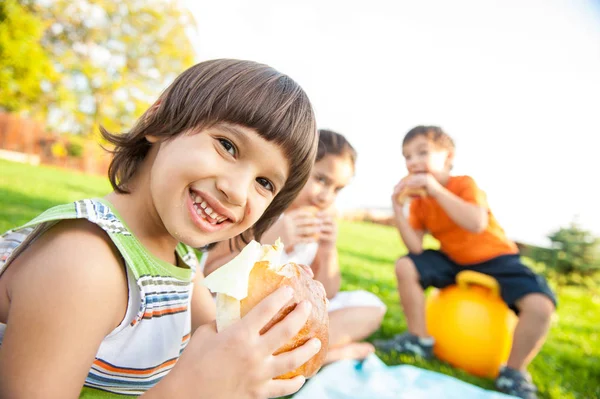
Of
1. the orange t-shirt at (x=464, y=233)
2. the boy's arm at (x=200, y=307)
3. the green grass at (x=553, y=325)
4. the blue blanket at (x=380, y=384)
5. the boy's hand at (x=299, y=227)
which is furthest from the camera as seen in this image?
the orange t-shirt at (x=464, y=233)

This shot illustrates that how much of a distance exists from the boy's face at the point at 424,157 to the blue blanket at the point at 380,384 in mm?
1939

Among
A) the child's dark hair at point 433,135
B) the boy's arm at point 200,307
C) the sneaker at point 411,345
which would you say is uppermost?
the child's dark hair at point 433,135

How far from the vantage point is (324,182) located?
3.50 m

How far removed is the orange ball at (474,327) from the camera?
364 centimetres

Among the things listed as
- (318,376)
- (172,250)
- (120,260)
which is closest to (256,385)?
(120,260)

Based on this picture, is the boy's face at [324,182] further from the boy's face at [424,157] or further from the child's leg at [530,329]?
the child's leg at [530,329]

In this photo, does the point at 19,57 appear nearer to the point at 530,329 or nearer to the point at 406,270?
the point at 406,270

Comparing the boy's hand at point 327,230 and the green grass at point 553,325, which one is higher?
the boy's hand at point 327,230

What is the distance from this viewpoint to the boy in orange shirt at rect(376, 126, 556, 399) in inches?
137

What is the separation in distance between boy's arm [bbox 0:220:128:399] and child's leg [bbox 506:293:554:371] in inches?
130

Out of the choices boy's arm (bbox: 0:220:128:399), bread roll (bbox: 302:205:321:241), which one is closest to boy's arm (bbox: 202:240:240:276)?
bread roll (bbox: 302:205:321:241)

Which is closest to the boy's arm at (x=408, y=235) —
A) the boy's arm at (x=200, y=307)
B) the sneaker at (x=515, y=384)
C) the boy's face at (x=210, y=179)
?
the sneaker at (x=515, y=384)

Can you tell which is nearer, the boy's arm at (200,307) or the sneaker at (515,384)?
the boy's arm at (200,307)

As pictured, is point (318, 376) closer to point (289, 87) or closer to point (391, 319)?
point (289, 87)
